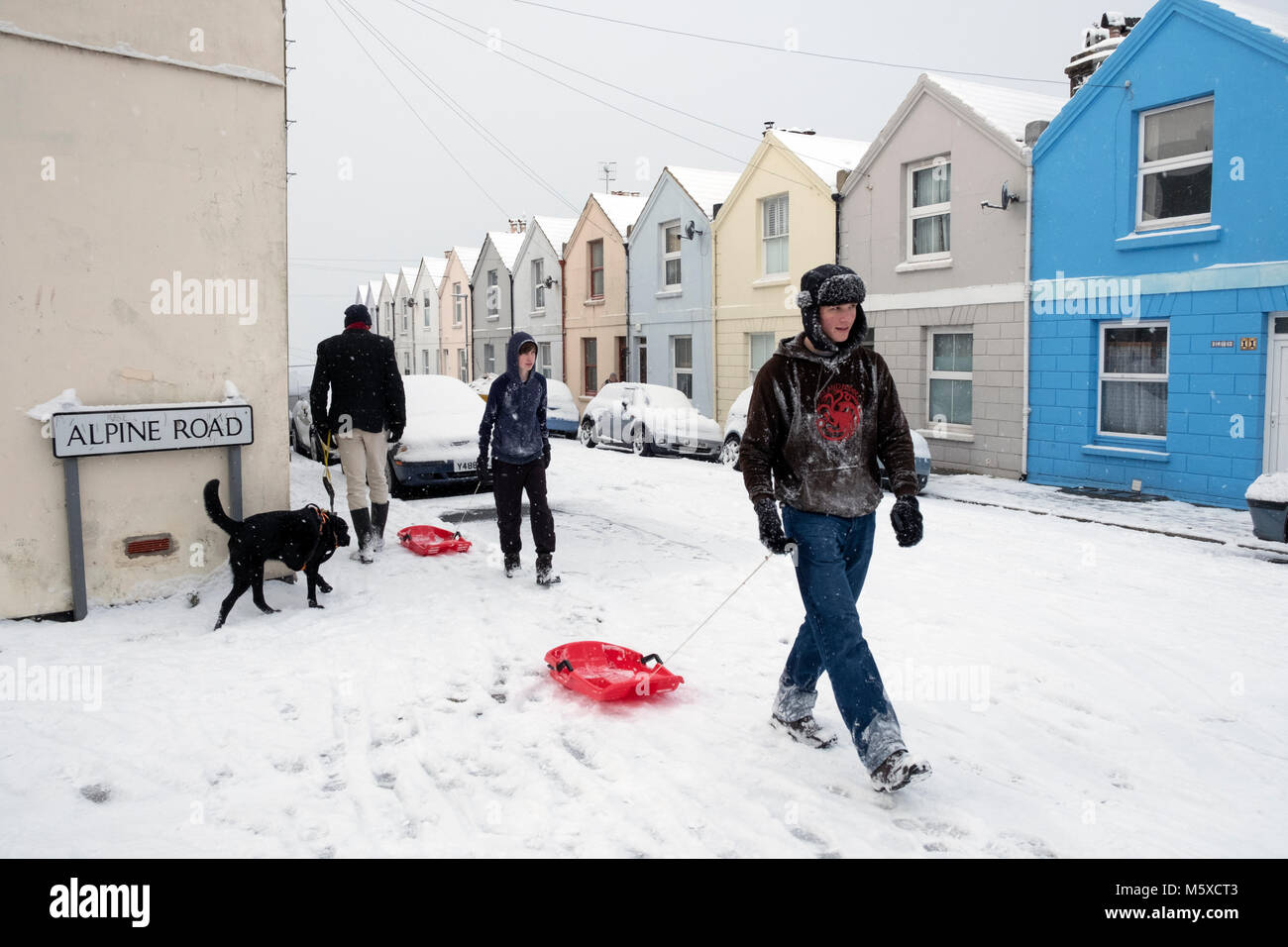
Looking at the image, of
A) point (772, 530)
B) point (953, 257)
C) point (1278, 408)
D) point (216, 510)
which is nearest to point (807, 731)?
point (772, 530)

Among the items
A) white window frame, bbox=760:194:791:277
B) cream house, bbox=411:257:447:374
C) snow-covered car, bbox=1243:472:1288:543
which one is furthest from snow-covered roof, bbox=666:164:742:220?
cream house, bbox=411:257:447:374

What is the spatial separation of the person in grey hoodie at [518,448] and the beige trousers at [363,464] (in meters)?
1.11

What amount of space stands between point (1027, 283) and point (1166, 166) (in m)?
2.52

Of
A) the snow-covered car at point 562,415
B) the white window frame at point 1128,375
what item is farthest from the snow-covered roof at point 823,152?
the snow-covered car at point 562,415

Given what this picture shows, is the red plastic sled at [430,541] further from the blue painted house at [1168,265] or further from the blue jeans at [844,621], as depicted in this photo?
the blue painted house at [1168,265]

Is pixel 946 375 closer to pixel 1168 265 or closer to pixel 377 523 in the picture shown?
pixel 1168 265

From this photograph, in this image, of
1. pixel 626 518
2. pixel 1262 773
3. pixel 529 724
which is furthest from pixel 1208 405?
pixel 529 724

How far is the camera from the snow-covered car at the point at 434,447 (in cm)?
1240

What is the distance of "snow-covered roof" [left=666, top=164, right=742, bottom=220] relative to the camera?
2369cm

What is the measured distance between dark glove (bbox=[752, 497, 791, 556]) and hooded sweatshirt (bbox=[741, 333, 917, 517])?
0.07 m
